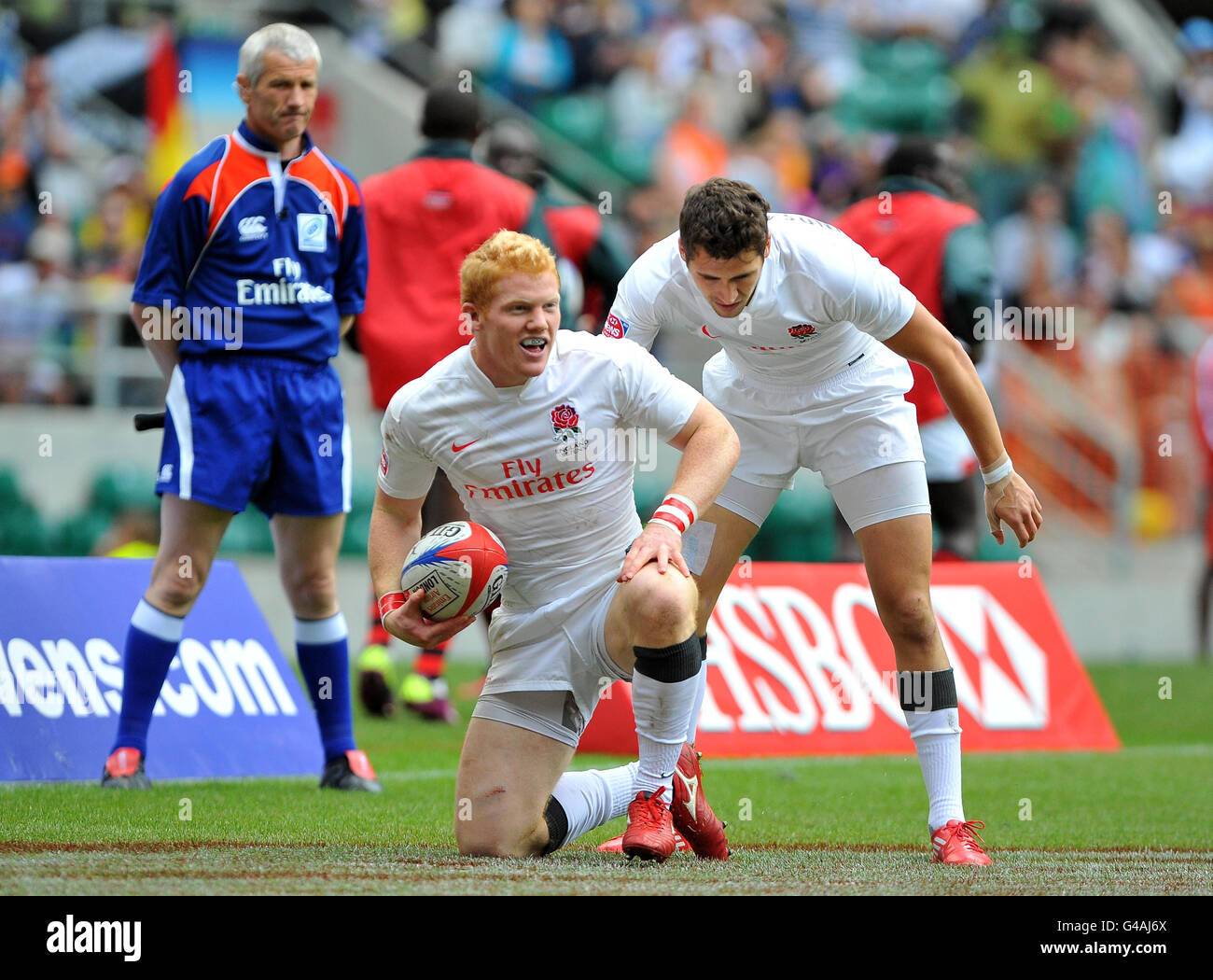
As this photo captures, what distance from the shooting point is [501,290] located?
476 centimetres

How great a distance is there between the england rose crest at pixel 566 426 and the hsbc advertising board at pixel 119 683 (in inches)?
98.4

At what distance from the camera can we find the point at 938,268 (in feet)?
28.9

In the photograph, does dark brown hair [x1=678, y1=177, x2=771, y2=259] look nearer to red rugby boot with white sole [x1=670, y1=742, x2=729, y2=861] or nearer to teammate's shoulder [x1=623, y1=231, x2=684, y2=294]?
teammate's shoulder [x1=623, y1=231, x2=684, y2=294]

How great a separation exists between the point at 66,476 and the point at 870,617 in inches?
245

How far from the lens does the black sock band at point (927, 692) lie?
5391mm

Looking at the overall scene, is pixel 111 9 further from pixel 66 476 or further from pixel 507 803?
pixel 507 803

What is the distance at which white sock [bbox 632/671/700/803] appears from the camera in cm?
491

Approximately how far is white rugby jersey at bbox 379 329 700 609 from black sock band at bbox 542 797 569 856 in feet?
2.11

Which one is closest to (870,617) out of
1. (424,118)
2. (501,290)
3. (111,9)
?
(424,118)

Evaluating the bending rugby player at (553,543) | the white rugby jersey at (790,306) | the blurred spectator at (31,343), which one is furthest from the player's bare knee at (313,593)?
the blurred spectator at (31,343)

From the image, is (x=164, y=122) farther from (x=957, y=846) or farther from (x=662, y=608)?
(x=957, y=846)

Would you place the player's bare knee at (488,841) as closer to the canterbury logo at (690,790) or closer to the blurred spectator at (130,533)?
the canterbury logo at (690,790)

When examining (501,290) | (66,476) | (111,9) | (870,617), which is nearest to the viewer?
(501,290)

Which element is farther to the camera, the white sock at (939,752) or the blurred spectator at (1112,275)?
the blurred spectator at (1112,275)
